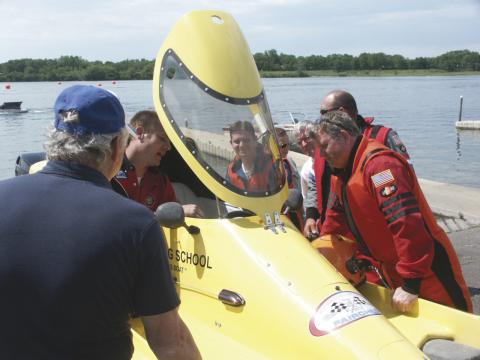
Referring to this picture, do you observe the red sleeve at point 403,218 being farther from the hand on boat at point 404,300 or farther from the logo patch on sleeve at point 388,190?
the hand on boat at point 404,300

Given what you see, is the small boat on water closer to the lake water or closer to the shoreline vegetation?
the lake water

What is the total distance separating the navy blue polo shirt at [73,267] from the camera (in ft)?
5.24

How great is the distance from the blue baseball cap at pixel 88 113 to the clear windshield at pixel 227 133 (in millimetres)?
1579

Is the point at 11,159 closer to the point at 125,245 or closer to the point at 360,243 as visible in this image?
the point at 360,243

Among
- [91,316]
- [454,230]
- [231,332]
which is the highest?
[91,316]

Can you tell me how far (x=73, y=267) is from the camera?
1.59 metres

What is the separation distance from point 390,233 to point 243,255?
1055 millimetres

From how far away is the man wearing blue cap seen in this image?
1.60 meters

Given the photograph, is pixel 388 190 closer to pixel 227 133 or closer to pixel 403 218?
pixel 403 218

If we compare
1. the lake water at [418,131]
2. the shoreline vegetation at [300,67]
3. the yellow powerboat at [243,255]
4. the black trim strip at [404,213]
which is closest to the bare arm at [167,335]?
the yellow powerboat at [243,255]

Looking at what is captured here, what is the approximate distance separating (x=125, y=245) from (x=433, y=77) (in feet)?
399

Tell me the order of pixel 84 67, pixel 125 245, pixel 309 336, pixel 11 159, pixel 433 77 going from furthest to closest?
pixel 433 77, pixel 84 67, pixel 11 159, pixel 309 336, pixel 125 245

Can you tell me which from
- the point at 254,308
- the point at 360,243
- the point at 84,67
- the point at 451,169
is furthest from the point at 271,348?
the point at 84,67

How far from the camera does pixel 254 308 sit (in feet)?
9.58
